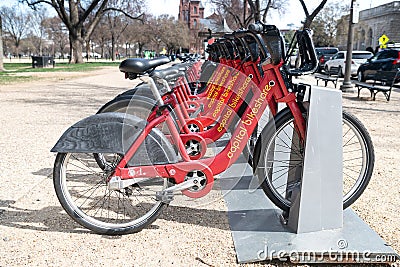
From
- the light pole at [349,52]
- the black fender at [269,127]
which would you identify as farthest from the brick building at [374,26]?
the black fender at [269,127]

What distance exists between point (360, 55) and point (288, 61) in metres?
24.7

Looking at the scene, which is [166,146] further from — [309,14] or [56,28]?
[56,28]

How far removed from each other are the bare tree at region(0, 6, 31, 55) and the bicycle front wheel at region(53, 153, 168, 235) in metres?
74.5

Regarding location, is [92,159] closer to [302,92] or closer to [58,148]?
[58,148]

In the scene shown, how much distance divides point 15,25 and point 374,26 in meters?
60.3

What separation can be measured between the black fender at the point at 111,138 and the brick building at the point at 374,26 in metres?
59.5

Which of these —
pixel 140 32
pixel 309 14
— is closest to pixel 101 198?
pixel 309 14

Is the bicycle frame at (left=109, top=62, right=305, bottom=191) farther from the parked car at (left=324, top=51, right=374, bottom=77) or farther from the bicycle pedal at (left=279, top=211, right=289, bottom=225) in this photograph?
the parked car at (left=324, top=51, right=374, bottom=77)

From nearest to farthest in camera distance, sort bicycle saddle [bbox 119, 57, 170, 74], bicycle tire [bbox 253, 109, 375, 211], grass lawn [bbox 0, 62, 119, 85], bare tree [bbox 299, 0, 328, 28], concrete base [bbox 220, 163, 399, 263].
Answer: concrete base [bbox 220, 163, 399, 263], bicycle saddle [bbox 119, 57, 170, 74], bicycle tire [bbox 253, 109, 375, 211], bare tree [bbox 299, 0, 328, 28], grass lawn [bbox 0, 62, 119, 85]

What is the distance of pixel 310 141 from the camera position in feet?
9.79

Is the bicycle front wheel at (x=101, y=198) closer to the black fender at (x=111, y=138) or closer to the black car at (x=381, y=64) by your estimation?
the black fender at (x=111, y=138)

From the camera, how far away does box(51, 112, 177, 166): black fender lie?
10.0 ft

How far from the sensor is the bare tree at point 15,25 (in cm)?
7156

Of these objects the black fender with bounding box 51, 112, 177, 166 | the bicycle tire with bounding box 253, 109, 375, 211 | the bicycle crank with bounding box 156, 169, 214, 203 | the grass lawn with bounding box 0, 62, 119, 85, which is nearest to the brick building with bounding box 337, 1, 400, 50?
the grass lawn with bounding box 0, 62, 119, 85
